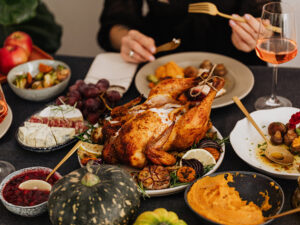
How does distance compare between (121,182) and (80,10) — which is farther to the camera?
(80,10)

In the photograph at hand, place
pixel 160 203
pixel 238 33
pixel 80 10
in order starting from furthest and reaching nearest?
pixel 80 10 → pixel 238 33 → pixel 160 203

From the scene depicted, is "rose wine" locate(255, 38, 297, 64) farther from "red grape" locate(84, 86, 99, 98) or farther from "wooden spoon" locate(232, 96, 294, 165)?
"red grape" locate(84, 86, 99, 98)

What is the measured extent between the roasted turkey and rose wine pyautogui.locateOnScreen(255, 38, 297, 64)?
257 mm

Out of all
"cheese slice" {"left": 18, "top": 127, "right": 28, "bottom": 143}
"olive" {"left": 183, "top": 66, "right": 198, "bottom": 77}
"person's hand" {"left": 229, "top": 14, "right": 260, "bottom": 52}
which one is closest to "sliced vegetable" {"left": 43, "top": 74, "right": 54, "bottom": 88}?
"cheese slice" {"left": 18, "top": 127, "right": 28, "bottom": 143}

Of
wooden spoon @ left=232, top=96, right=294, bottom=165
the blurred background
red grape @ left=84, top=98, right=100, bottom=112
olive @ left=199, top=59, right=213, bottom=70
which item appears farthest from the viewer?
the blurred background

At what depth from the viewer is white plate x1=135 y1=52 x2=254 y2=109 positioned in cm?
168

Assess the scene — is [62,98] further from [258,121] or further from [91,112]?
[258,121]

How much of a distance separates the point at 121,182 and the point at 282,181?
545mm

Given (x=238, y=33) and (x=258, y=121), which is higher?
(x=238, y=33)

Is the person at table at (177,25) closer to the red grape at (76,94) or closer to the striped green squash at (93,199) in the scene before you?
the red grape at (76,94)

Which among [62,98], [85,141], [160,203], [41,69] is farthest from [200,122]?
[41,69]

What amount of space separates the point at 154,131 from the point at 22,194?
46 cm

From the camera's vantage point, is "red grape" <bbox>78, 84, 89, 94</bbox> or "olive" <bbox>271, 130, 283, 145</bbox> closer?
"olive" <bbox>271, 130, 283, 145</bbox>

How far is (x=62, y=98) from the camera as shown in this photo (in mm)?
1691
